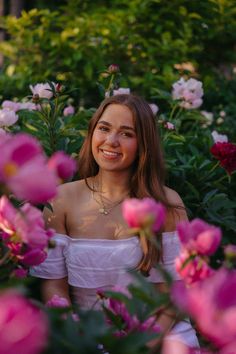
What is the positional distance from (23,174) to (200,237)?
33 cm

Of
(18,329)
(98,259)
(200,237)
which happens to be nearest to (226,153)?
(98,259)

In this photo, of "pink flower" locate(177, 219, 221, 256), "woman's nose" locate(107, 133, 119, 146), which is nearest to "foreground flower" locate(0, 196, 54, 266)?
"pink flower" locate(177, 219, 221, 256)

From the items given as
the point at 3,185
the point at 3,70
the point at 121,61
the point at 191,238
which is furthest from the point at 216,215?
the point at 3,70

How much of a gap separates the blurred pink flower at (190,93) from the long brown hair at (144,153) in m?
0.81

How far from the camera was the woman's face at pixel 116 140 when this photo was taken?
213 cm

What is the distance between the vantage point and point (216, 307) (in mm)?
723

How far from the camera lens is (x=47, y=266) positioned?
7.08 ft

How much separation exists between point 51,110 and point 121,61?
2.13 metres

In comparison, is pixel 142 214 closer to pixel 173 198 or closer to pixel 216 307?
pixel 216 307

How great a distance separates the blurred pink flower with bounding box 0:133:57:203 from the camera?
77 cm

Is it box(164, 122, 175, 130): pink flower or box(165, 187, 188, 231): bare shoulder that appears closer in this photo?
box(165, 187, 188, 231): bare shoulder

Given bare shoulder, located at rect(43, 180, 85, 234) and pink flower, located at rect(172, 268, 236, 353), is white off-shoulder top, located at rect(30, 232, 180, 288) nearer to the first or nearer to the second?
bare shoulder, located at rect(43, 180, 85, 234)

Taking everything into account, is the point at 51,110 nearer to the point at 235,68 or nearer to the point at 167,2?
the point at 167,2

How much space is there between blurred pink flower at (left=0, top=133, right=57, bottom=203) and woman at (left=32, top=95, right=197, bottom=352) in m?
1.30
